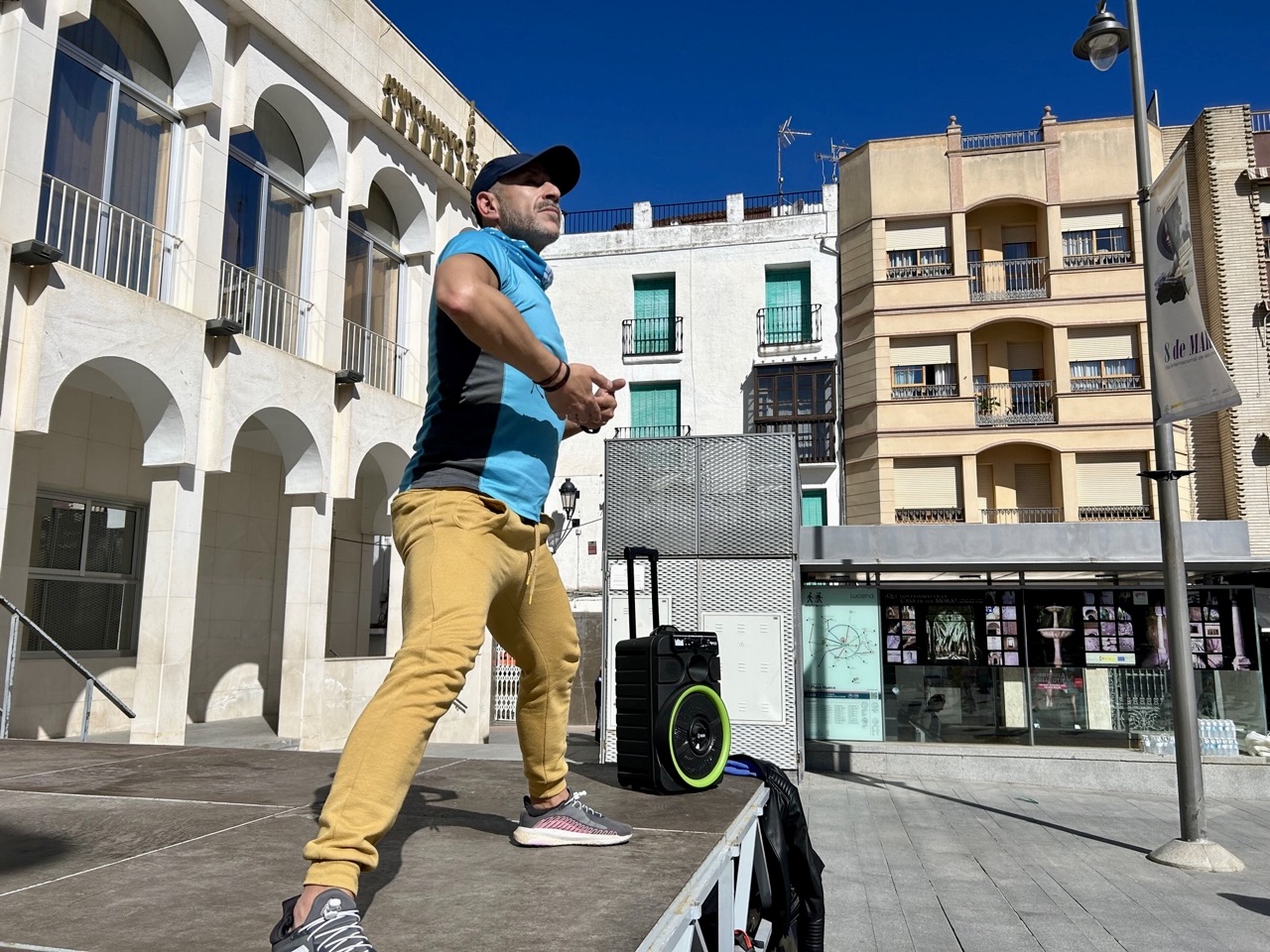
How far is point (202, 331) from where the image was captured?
10.5m

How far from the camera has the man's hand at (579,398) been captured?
8.05ft

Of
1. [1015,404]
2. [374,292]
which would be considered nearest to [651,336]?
[1015,404]

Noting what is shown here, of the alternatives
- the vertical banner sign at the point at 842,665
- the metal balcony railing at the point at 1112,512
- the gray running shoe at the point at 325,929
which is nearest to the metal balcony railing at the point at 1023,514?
the metal balcony railing at the point at 1112,512

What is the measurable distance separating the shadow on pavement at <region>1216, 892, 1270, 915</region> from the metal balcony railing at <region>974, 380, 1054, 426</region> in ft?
71.5

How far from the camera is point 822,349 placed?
28.6m

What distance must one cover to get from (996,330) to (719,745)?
2768 cm

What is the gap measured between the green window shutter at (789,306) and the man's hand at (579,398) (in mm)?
26775

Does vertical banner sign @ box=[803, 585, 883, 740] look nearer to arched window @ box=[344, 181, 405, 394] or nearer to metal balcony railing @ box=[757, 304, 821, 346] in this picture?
arched window @ box=[344, 181, 405, 394]

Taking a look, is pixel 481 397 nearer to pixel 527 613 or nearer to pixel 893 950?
pixel 527 613

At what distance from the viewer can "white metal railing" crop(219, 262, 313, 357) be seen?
38.8 ft

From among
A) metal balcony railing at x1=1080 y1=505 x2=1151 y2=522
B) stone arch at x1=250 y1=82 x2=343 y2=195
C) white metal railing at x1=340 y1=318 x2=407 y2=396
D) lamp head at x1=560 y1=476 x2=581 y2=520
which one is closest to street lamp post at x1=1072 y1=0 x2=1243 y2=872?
stone arch at x1=250 y1=82 x2=343 y2=195

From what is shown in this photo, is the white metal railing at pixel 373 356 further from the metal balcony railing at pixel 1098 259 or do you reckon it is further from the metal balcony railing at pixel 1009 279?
the metal balcony railing at pixel 1098 259

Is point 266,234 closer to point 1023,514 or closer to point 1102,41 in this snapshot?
point 1102,41

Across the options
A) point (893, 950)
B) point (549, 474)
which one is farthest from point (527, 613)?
point (893, 950)
